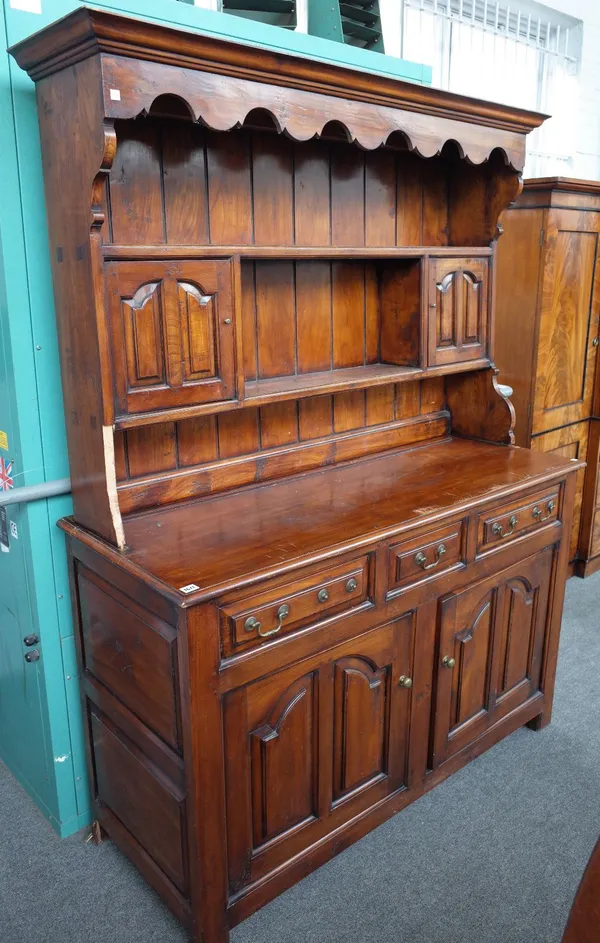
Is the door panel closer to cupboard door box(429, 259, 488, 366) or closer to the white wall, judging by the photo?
cupboard door box(429, 259, 488, 366)

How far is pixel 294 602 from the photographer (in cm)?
160

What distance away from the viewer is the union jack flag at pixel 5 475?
5.98 feet

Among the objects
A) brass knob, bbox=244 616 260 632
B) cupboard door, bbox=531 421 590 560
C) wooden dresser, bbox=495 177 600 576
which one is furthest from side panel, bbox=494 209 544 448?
brass knob, bbox=244 616 260 632

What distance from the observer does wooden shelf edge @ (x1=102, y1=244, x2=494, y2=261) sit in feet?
5.02

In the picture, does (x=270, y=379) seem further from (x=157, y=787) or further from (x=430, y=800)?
(x=430, y=800)

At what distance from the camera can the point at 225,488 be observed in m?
2.03

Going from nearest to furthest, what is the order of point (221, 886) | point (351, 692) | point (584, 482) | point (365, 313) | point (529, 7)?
point (221, 886)
point (351, 692)
point (365, 313)
point (584, 482)
point (529, 7)

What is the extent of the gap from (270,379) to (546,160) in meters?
2.80

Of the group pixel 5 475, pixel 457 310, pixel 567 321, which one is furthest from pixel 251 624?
pixel 567 321

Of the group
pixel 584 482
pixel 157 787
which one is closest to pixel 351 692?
pixel 157 787

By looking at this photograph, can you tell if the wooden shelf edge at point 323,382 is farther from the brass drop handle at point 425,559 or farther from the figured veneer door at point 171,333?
the brass drop handle at point 425,559

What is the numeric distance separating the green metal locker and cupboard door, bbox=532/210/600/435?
1.12 meters

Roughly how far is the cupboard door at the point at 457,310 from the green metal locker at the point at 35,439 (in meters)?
0.63

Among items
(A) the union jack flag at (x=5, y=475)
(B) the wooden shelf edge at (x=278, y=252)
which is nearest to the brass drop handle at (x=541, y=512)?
(B) the wooden shelf edge at (x=278, y=252)
